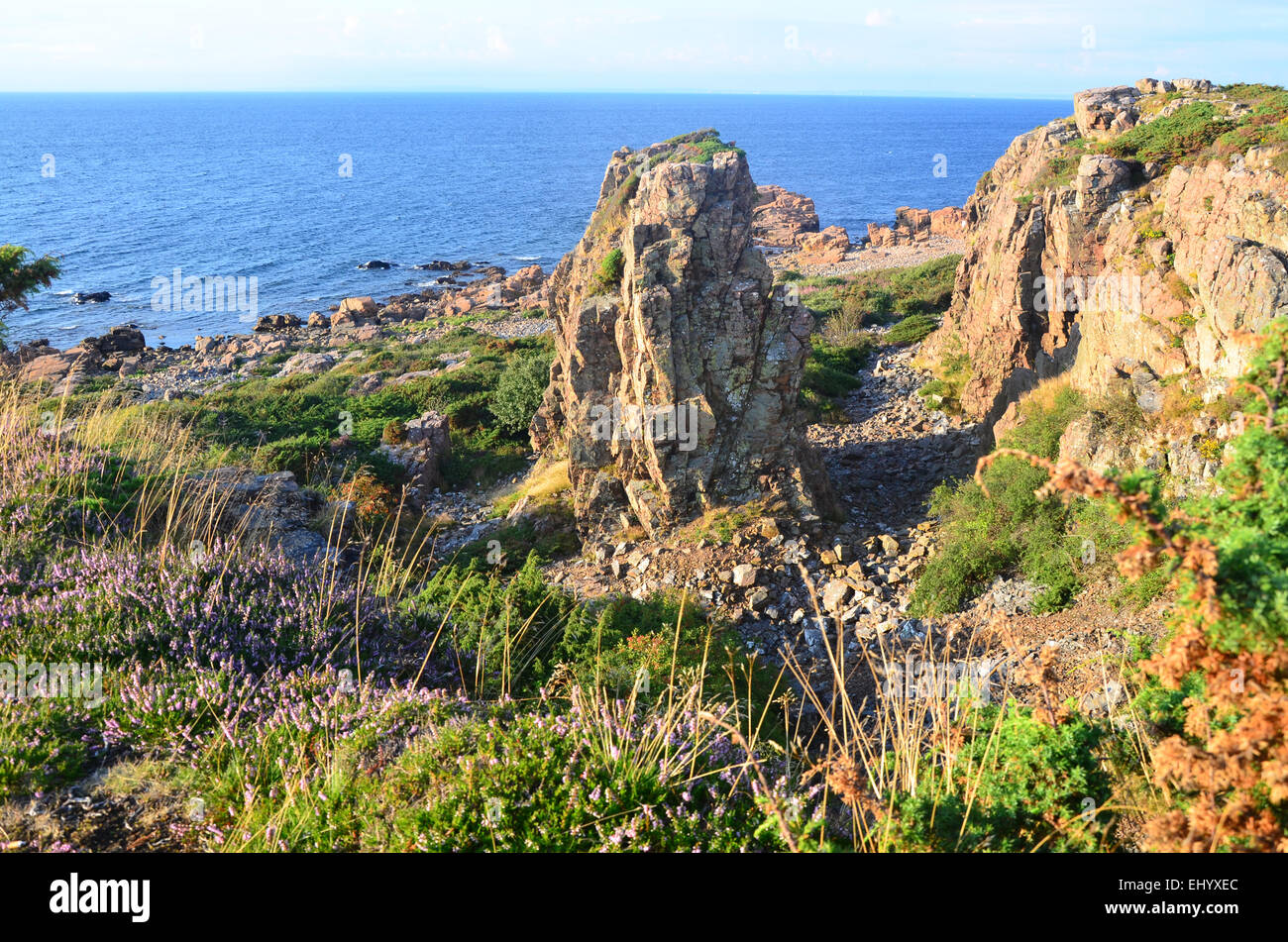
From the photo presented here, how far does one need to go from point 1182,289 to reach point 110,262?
77136 mm

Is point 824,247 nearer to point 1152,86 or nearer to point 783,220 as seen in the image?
point 783,220

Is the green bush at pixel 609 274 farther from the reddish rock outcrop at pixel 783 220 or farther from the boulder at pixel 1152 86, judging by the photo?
the reddish rock outcrop at pixel 783 220

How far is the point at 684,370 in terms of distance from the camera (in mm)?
13656

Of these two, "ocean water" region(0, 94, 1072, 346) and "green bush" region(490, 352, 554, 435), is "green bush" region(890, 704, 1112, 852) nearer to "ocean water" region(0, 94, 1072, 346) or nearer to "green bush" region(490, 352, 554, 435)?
"green bush" region(490, 352, 554, 435)

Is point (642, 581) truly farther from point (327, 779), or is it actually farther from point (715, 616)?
point (327, 779)

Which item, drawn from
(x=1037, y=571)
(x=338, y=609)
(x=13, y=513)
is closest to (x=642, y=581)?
(x=1037, y=571)

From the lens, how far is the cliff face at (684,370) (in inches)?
534

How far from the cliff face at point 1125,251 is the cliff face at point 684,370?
567cm

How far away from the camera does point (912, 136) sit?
193 m

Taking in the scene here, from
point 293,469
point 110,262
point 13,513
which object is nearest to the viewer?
point 13,513

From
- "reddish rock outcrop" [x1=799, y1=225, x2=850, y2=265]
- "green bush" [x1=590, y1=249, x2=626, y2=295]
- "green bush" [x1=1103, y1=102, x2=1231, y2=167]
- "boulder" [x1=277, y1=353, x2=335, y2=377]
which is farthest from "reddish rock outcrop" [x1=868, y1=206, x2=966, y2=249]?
"green bush" [x1=590, y1=249, x2=626, y2=295]

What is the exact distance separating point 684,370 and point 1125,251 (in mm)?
9050

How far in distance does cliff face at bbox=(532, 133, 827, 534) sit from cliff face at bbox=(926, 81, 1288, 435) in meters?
5.67

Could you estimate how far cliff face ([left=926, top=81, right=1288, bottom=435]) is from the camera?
12.1m
